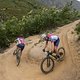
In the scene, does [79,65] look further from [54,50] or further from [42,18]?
[42,18]

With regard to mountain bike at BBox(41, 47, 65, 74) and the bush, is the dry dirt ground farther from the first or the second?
the bush

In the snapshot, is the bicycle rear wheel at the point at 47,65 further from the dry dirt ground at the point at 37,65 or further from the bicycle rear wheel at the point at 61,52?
the bicycle rear wheel at the point at 61,52

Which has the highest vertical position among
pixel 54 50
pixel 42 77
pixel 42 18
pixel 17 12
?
pixel 17 12

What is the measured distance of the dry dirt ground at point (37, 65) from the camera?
46.3 ft

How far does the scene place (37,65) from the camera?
16.1 meters

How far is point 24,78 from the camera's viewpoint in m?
14.8

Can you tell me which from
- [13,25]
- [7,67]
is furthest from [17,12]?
[7,67]

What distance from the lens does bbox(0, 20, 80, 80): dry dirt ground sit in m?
14.1

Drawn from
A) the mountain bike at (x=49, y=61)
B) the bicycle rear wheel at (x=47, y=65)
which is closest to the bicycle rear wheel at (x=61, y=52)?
the mountain bike at (x=49, y=61)

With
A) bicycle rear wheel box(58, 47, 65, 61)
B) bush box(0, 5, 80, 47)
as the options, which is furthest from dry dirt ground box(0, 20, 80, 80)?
bush box(0, 5, 80, 47)

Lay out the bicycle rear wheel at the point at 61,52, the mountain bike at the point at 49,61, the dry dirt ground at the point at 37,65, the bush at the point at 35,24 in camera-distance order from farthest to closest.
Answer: the bush at the point at 35,24, the bicycle rear wheel at the point at 61,52, the mountain bike at the point at 49,61, the dry dirt ground at the point at 37,65

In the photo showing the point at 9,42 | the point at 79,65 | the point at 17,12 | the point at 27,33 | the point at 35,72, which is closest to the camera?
the point at 79,65

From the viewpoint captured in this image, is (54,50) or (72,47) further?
(72,47)

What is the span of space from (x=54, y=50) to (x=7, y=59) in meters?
4.27
